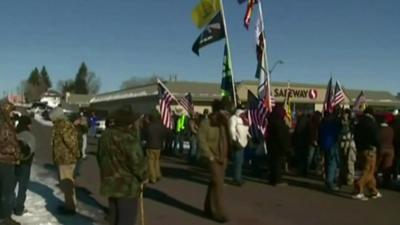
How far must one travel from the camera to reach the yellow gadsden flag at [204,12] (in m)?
17.2

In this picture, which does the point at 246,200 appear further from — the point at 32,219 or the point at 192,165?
the point at 192,165

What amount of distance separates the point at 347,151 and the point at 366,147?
0.91 m

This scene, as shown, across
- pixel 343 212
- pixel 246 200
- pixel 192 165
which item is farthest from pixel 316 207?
pixel 192 165

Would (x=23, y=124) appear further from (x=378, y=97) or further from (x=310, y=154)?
(x=378, y=97)

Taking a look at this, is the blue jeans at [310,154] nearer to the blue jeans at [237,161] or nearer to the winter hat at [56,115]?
the blue jeans at [237,161]

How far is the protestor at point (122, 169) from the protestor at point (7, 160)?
6.77 feet

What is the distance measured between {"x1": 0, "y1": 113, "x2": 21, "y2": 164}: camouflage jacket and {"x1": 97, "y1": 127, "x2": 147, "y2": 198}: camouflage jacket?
208 centimetres

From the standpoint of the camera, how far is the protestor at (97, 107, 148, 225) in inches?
270

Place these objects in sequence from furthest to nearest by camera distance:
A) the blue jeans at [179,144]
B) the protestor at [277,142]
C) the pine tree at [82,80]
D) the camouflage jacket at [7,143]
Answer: the pine tree at [82,80] < the blue jeans at [179,144] < the protestor at [277,142] < the camouflage jacket at [7,143]

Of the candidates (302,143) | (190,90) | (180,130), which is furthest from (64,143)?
(190,90)

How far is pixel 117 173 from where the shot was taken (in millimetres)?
6922

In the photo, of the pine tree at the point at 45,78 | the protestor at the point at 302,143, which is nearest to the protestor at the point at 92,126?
the protestor at the point at 302,143

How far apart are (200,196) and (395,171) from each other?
519 cm

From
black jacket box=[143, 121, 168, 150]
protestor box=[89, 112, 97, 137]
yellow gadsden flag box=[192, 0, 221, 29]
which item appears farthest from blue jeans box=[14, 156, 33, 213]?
protestor box=[89, 112, 97, 137]
